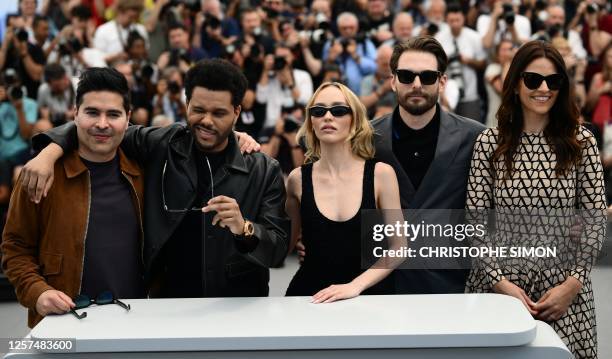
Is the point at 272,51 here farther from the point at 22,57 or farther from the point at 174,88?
the point at 22,57

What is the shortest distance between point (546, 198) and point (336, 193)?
708 millimetres

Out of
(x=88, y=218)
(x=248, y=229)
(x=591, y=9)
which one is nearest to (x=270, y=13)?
(x=591, y=9)

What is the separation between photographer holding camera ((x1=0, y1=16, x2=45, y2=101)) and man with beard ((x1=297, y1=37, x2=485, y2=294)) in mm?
5564

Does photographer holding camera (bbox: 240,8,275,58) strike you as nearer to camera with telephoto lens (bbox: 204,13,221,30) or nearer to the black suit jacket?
camera with telephoto lens (bbox: 204,13,221,30)

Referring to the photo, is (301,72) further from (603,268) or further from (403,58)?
(403,58)

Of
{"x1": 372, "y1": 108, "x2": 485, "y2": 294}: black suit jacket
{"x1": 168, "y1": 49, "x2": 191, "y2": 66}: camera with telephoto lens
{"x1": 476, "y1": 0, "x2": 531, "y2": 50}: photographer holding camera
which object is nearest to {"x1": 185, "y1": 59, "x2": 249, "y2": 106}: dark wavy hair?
{"x1": 372, "y1": 108, "x2": 485, "y2": 294}: black suit jacket

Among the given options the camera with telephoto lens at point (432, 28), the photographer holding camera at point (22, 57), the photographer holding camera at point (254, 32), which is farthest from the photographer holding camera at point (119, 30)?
the camera with telephoto lens at point (432, 28)

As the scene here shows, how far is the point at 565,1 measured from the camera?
10.6 metres


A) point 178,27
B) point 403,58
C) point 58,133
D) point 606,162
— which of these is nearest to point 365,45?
point 178,27

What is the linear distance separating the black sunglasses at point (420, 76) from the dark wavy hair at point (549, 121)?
15.2 inches

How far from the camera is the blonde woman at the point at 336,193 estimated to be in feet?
10.8

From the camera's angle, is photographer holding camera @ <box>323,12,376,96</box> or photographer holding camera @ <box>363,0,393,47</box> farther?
photographer holding camera @ <box>363,0,393,47</box>

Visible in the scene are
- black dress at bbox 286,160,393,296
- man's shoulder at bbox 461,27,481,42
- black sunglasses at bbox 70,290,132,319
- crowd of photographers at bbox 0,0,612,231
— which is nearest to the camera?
black sunglasses at bbox 70,290,132,319

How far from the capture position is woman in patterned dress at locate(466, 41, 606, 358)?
3160 millimetres
